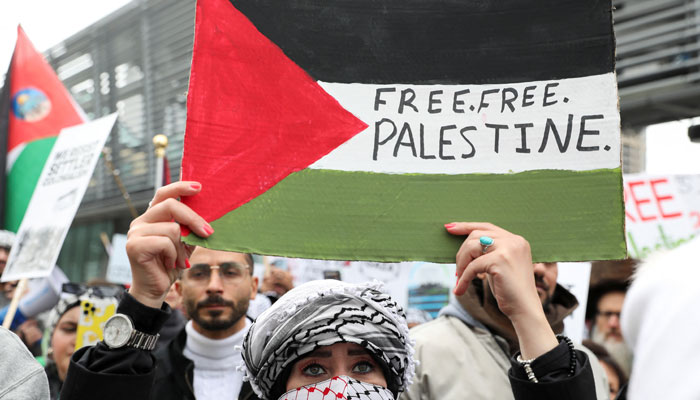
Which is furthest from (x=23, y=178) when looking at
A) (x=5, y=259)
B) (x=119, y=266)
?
(x=119, y=266)

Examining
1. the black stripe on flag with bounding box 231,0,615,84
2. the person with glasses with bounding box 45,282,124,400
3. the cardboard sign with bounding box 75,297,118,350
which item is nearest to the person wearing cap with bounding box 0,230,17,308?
the person with glasses with bounding box 45,282,124,400

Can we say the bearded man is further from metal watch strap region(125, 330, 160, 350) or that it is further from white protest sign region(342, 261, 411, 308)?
white protest sign region(342, 261, 411, 308)

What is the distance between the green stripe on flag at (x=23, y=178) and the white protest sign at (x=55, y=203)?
0.45 meters

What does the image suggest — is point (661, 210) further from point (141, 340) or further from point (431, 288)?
point (141, 340)

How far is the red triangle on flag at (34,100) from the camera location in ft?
14.5

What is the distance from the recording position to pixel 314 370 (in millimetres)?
1804

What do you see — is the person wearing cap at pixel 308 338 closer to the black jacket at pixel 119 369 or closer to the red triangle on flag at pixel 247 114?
the black jacket at pixel 119 369

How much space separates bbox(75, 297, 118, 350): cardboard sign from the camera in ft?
11.8

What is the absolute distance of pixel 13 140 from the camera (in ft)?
14.8

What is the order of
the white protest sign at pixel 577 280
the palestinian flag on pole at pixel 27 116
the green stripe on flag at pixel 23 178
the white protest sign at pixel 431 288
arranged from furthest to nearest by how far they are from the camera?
the white protest sign at pixel 431 288 < the palestinian flag on pole at pixel 27 116 < the green stripe on flag at pixel 23 178 < the white protest sign at pixel 577 280

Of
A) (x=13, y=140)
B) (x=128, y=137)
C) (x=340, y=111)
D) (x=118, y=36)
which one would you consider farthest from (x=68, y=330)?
(x=118, y=36)

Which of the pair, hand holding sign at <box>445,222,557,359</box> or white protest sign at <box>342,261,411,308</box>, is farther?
white protest sign at <box>342,261,411,308</box>

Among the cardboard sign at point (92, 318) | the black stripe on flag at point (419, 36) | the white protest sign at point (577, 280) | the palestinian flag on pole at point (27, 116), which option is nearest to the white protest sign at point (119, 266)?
the palestinian flag on pole at point (27, 116)

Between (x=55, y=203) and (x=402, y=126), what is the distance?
2397 millimetres
